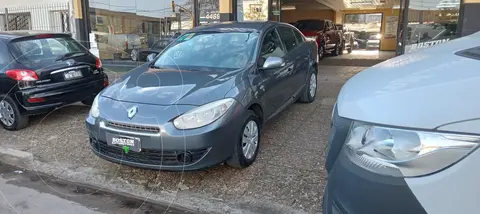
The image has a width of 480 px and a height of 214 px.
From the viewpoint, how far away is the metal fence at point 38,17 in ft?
46.9

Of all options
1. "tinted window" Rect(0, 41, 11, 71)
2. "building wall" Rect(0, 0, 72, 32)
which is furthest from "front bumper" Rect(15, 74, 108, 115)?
"building wall" Rect(0, 0, 72, 32)

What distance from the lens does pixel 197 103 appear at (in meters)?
3.32

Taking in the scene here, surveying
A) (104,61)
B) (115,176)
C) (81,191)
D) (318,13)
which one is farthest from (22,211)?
(318,13)

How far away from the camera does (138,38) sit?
38.3 feet

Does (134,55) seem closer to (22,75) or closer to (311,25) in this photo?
(22,75)

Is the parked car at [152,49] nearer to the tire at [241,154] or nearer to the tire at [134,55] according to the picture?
the tire at [134,55]

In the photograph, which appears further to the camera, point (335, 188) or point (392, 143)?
point (335, 188)

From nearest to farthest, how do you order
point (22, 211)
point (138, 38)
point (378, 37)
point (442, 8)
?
point (22, 211) < point (442, 8) < point (138, 38) < point (378, 37)

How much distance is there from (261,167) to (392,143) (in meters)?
2.40

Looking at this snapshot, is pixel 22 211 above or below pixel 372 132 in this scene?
below

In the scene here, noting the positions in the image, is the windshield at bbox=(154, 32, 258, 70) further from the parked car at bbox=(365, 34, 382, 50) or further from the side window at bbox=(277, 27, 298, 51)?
the parked car at bbox=(365, 34, 382, 50)

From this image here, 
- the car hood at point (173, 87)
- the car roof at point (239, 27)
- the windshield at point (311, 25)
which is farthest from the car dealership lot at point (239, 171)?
the windshield at point (311, 25)

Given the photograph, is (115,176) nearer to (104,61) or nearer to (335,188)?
(335,188)

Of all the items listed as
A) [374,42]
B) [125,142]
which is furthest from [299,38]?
[374,42]
